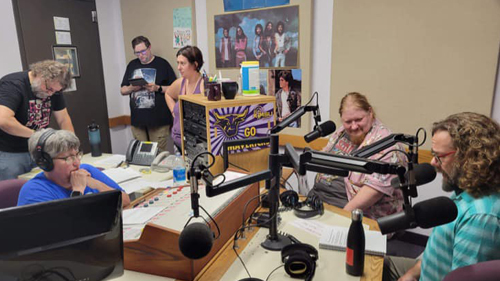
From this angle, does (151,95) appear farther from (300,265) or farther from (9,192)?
(300,265)

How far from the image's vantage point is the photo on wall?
3.21 metres

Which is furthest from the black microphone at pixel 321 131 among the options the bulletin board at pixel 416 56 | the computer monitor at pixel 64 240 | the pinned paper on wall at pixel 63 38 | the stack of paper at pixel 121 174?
the pinned paper on wall at pixel 63 38

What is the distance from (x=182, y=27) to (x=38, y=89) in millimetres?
1755

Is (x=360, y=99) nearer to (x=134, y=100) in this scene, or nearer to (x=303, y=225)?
(x=303, y=225)

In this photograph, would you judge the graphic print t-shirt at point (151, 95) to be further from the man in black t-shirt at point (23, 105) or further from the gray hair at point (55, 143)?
the gray hair at point (55, 143)

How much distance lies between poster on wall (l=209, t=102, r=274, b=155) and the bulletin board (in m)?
1.30

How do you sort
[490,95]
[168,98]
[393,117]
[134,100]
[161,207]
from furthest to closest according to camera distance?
[134,100] → [168,98] → [393,117] → [490,95] → [161,207]

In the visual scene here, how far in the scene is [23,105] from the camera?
247 centimetres

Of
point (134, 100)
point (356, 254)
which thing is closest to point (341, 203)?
point (356, 254)

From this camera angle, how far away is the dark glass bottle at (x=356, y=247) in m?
1.23

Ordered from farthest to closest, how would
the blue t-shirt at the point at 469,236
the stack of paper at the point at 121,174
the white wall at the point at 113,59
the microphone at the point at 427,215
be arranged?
the white wall at the point at 113,59
the stack of paper at the point at 121,174
the blue t-shirt at the point at 469,236
the microphone at the point at 427,215

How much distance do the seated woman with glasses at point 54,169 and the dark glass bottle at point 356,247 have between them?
1.02m

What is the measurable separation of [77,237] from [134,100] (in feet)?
10.3

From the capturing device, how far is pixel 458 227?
1.21m
